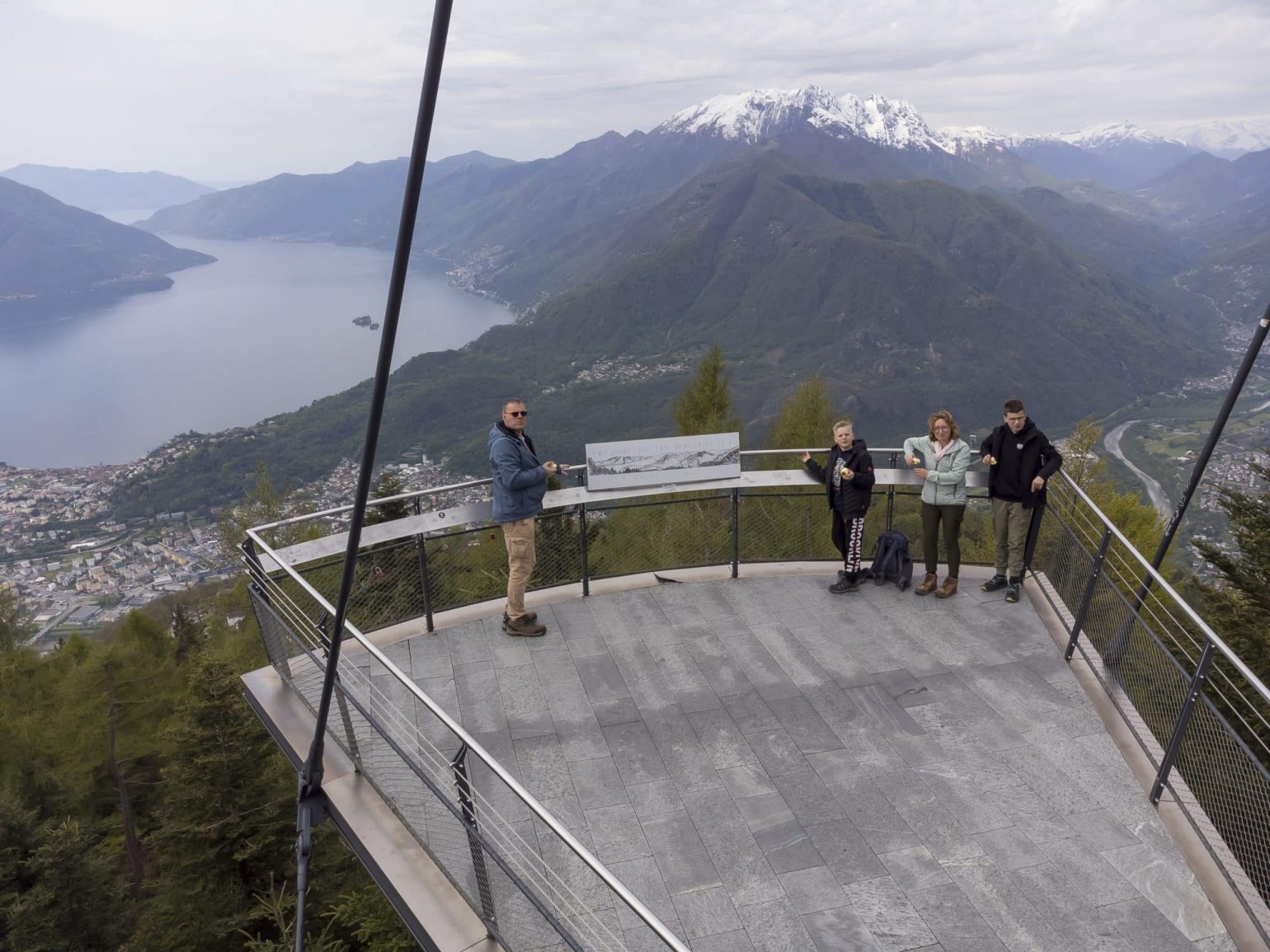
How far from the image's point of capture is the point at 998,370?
192 metres

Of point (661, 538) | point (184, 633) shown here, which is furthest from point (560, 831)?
point (184, 633)

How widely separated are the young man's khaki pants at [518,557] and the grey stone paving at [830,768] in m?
0.32

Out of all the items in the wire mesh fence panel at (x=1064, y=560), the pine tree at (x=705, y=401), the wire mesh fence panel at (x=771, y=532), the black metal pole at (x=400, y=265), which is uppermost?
the black metal pole at (x=400, y=265)

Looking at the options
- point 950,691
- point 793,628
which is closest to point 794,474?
point 793,628

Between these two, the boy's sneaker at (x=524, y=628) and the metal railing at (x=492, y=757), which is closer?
the metal railing at (x=492, y=757)

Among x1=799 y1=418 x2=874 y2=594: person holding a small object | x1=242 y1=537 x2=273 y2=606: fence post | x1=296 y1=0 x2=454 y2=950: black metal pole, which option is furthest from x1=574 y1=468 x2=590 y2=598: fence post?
x1=296 y1=0 x2=454 y2=950: black metal pole

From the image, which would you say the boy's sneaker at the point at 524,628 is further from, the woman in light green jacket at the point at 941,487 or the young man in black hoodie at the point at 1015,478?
the young man in black hoodie at the point at 1015,478

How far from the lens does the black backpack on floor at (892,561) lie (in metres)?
7.37

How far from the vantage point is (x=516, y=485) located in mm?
5938

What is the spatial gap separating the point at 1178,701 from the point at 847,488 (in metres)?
2.92

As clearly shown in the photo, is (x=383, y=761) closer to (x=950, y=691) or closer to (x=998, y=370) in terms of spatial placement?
(x=950, y=691)

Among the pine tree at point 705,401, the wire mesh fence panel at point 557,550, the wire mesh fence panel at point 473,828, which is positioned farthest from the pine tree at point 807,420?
the wire mesh fence panel at point 473,828

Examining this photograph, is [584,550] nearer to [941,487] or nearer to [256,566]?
[256,566]

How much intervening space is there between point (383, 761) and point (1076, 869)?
12.2 feet
